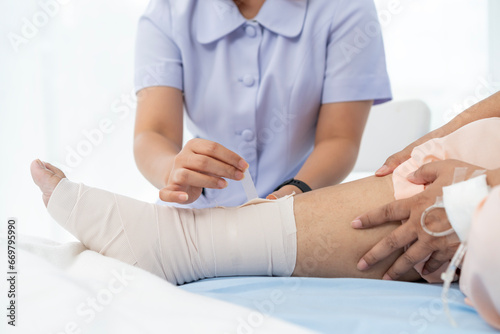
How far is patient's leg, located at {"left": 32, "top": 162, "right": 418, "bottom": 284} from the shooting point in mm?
820

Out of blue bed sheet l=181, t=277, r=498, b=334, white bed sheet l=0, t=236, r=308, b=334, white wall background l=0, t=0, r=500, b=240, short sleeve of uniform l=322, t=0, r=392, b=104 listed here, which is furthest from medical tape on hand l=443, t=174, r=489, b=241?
white wall background l=0, t=0, r=500, b=240

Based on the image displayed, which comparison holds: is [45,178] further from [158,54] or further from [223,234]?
[158,54]

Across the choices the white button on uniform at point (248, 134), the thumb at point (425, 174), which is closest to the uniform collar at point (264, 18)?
the white button on uniform at point (248, 134)

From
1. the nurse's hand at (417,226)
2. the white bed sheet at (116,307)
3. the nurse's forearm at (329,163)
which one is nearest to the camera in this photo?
the white bed sheet at (116,307)

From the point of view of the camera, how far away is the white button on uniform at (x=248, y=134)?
4.17 feet

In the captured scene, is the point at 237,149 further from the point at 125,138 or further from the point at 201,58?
the point at 125,138

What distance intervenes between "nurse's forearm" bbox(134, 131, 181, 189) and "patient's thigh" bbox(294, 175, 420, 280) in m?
0.37

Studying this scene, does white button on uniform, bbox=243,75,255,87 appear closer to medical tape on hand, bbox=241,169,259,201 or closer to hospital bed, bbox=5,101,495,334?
medical tape on hand, bbox=241,169,259,201

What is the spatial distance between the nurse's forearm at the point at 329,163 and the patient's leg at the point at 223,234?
34cm

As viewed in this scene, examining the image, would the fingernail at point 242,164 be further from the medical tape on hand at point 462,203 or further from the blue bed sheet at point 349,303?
the medical tape on hand at point 462,203

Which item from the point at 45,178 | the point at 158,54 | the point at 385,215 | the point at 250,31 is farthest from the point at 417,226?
the point at 158,54

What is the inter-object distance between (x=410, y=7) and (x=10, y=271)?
7.09 feet

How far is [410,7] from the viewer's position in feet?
7.56

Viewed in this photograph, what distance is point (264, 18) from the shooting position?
1.26 metres
